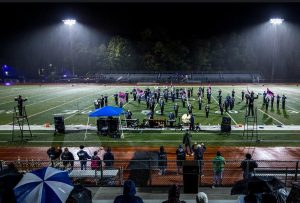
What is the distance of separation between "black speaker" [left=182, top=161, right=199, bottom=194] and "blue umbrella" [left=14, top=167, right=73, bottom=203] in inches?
152

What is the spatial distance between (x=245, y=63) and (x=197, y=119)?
53141 mm

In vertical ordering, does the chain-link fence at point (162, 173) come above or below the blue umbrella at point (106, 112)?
below

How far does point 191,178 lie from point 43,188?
4.45 metres

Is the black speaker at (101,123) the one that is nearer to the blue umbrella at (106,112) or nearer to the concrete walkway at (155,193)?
the blue umbrella at (106,112)

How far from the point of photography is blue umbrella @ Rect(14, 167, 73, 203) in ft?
17.4

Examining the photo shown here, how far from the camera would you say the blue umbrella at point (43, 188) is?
17.4 feet

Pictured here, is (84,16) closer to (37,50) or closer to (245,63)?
(37,50)

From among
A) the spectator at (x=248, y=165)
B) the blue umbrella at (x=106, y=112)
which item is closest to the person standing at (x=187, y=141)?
the blue umbrella at (x=106, y=112)

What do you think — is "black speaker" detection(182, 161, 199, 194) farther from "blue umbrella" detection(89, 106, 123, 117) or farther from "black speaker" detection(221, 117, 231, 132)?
"black speaker" detection(221, 117, 231, 132)

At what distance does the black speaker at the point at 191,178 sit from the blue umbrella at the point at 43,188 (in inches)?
152

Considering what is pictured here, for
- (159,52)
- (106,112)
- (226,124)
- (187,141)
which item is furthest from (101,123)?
(159,52)

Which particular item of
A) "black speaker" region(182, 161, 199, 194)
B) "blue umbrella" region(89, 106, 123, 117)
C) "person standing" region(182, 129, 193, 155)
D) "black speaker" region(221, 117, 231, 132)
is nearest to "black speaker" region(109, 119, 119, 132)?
"blue umbrella" region(89, 106, 123, 117)

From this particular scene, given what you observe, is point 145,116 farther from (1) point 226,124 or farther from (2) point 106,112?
(2) point 106,112

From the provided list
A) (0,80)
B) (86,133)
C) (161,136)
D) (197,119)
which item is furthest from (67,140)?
(0,80)
